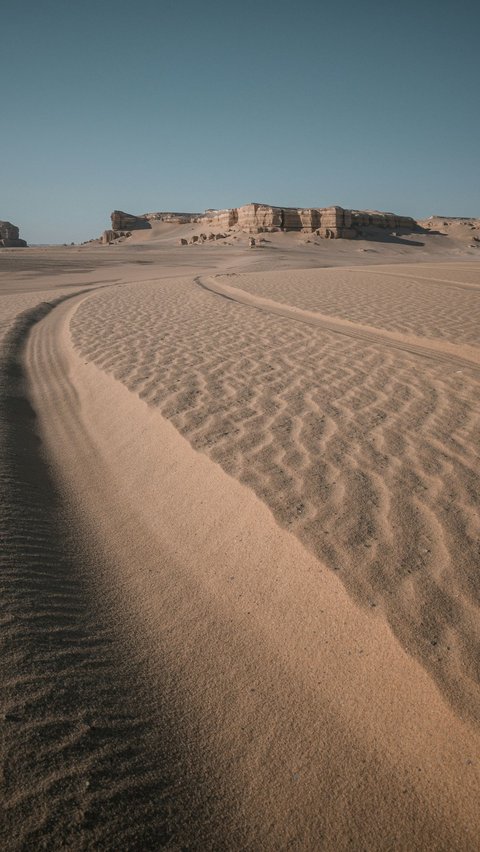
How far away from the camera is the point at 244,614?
2.29 metres

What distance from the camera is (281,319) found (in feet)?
27.7

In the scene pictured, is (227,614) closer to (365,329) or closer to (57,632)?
(57,632)

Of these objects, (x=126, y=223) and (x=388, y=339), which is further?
(x=126, y=223)

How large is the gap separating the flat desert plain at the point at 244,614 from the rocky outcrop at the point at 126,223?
2728 inches

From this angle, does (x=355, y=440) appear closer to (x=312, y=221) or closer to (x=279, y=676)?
(x=279, y=676)

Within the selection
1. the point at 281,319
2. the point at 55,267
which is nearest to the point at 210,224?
the point at 55,267

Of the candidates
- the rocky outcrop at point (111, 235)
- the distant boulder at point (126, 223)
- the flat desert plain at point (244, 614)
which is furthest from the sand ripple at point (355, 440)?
the distant boulder at point (126, 223)

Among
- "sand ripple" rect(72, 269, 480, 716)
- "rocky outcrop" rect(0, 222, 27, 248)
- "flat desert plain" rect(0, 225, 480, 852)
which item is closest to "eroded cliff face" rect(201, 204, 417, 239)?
"rocky outcrop" rect(0, 222, 27, 248)

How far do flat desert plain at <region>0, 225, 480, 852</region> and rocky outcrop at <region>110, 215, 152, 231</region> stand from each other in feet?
227

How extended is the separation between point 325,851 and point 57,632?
1297mm

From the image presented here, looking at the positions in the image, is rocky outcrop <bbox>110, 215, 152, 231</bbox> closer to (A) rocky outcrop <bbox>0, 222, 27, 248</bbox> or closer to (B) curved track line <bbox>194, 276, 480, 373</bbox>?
(A) rocky outcrop <bbox>0, 222, 27, 248</bbox>

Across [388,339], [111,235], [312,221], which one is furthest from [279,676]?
[111,235]

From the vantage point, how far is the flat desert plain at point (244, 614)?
4.87ft

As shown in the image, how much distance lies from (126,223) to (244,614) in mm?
73625
